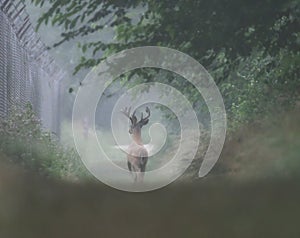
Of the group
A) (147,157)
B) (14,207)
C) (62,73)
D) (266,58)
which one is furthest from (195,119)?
(14,207)

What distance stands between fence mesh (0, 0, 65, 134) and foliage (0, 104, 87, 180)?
6 centimetres

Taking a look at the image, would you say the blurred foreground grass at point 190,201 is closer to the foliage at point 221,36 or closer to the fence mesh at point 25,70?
the foliage at point 221,36

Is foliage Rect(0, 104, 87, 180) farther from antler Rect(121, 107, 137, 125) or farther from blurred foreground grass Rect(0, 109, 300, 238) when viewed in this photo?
antler Rect(121, 107, 137, 125)

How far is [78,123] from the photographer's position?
4.39 meters

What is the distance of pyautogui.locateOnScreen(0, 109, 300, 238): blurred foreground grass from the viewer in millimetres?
4309

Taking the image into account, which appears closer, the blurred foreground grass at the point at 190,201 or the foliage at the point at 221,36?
the blurred foreground grass at the point at 190,201

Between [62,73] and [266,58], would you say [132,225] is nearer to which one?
[62,73]

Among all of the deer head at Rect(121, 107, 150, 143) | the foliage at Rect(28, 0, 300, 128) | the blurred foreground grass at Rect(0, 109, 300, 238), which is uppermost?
the foliage at Rect(28, 0, 300, 128)

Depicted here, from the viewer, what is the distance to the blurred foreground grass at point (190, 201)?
14.1 ft

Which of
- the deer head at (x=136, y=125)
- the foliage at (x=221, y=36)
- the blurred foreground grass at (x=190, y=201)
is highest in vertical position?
the foliage at (x=221, y=36)

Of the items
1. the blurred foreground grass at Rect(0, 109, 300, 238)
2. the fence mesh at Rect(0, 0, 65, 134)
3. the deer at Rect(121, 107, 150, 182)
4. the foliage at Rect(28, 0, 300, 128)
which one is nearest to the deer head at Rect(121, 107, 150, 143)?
the deer at Rect(121, 107, 150, 182)

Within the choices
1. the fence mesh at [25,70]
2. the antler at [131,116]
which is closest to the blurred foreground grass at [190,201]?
the fence mesh at [25,70]

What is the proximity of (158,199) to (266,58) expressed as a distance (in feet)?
4.47

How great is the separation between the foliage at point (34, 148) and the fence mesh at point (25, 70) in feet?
0.21
